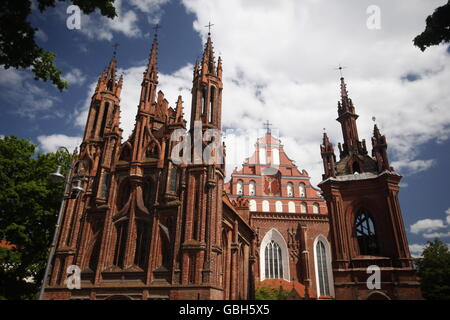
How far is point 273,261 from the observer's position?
35531 mm

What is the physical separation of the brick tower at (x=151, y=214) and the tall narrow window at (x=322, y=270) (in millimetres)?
12395

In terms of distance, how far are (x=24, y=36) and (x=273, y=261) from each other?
Result: 3259 cm

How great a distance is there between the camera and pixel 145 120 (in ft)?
78.9

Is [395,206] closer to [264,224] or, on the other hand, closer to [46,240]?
[264,224]

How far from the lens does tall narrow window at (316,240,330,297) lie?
33.6m

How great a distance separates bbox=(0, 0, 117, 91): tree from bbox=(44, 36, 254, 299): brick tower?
11.5 meters

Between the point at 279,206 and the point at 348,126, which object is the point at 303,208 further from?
the point at 348,126

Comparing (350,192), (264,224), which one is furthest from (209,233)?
(264,224)

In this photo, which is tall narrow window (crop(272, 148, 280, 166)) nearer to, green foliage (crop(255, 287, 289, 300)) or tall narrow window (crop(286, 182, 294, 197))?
tall narrow window (crop(286, 182, 294, 197))

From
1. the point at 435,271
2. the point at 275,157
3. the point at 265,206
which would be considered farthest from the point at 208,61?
the point at 435,271

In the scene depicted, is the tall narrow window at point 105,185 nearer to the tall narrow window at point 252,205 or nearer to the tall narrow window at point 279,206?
the tall narrow window at point 252,205

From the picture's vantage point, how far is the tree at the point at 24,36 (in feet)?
29.2

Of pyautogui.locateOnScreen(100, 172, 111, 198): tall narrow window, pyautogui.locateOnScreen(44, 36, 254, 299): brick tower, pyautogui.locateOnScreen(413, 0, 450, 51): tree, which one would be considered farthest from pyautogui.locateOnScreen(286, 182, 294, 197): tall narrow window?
pyautogui.locateOnScreen(413, 0, 450, 51): tree

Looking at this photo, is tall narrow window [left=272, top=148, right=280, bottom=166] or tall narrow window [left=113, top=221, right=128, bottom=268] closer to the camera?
tall narrow window [left=113, top=221, right=128, bottom=268]
